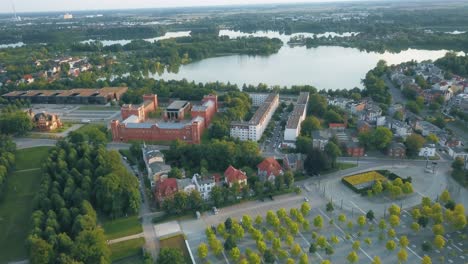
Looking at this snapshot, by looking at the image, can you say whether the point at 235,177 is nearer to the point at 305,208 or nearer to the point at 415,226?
the point at 305,208

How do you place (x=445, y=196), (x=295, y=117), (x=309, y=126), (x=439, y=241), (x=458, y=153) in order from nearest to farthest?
(x=439, y=241)
(x=445, y=196)
(x=458, y=153)
(x=309, y=126)
(x=295, y=117)

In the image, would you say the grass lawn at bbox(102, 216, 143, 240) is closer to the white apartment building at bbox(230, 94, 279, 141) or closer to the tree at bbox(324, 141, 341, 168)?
the white apartment building at bbox(230, 94, 279, 141)

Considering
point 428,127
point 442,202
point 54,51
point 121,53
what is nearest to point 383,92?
point 428,127

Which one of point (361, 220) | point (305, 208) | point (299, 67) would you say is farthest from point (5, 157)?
point (299, 67)

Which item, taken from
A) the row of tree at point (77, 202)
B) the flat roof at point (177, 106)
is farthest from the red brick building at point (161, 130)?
the row of tree at point (77, 202)

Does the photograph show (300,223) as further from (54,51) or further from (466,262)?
(54,51)
